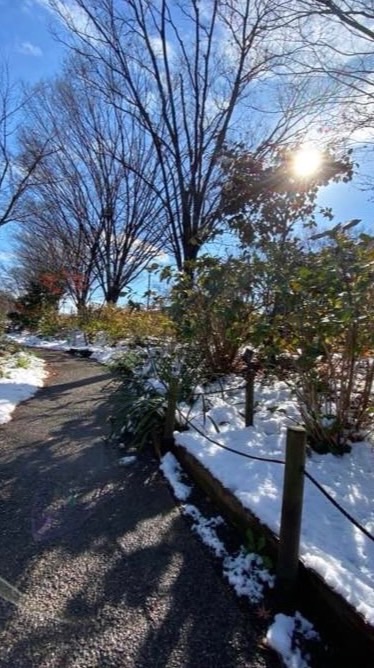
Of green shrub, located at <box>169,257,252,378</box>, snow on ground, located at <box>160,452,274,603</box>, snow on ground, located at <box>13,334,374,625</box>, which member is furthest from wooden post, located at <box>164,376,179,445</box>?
green shrub, located at <box>169,257,252,378</box>

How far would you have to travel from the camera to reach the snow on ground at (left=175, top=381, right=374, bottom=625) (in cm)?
191

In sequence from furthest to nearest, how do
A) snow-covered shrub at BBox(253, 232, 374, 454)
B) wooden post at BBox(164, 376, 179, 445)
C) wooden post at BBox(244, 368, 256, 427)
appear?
wooden post at BBox(164, 376, 179, 445), wooden post at BBox(244, 368, 256, 427), snow-covered shrub at BBox(253, 232, 374, 454)

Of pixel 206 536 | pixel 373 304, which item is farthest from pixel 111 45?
pixel 206 536

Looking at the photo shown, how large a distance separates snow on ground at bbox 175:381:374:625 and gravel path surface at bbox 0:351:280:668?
42 centimetres

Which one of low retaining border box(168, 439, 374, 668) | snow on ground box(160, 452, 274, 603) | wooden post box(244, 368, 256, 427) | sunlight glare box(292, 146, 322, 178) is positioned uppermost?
sunlight glare box(292, 146, 322, 178)

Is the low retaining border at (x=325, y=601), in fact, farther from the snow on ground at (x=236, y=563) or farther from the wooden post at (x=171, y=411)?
the wooden post at (x=171, y=411)

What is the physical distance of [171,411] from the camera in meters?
3.77

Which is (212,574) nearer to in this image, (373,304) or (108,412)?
(373,304)

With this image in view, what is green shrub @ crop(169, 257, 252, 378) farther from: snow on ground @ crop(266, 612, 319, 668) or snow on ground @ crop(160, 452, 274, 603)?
snow on ground @ crop(266, 612, 319, 668)

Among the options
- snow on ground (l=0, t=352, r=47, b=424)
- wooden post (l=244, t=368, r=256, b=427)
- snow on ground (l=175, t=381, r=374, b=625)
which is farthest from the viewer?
snow on ground (l=0, t=352, r=47, b=424)

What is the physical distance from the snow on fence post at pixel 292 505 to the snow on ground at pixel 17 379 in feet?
12.1

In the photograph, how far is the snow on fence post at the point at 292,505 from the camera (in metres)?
1.91

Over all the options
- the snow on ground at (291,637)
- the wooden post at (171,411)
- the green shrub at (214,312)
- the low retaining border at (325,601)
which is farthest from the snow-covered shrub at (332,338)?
the snow on ground at (291,637)

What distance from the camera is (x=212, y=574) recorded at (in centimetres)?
223
